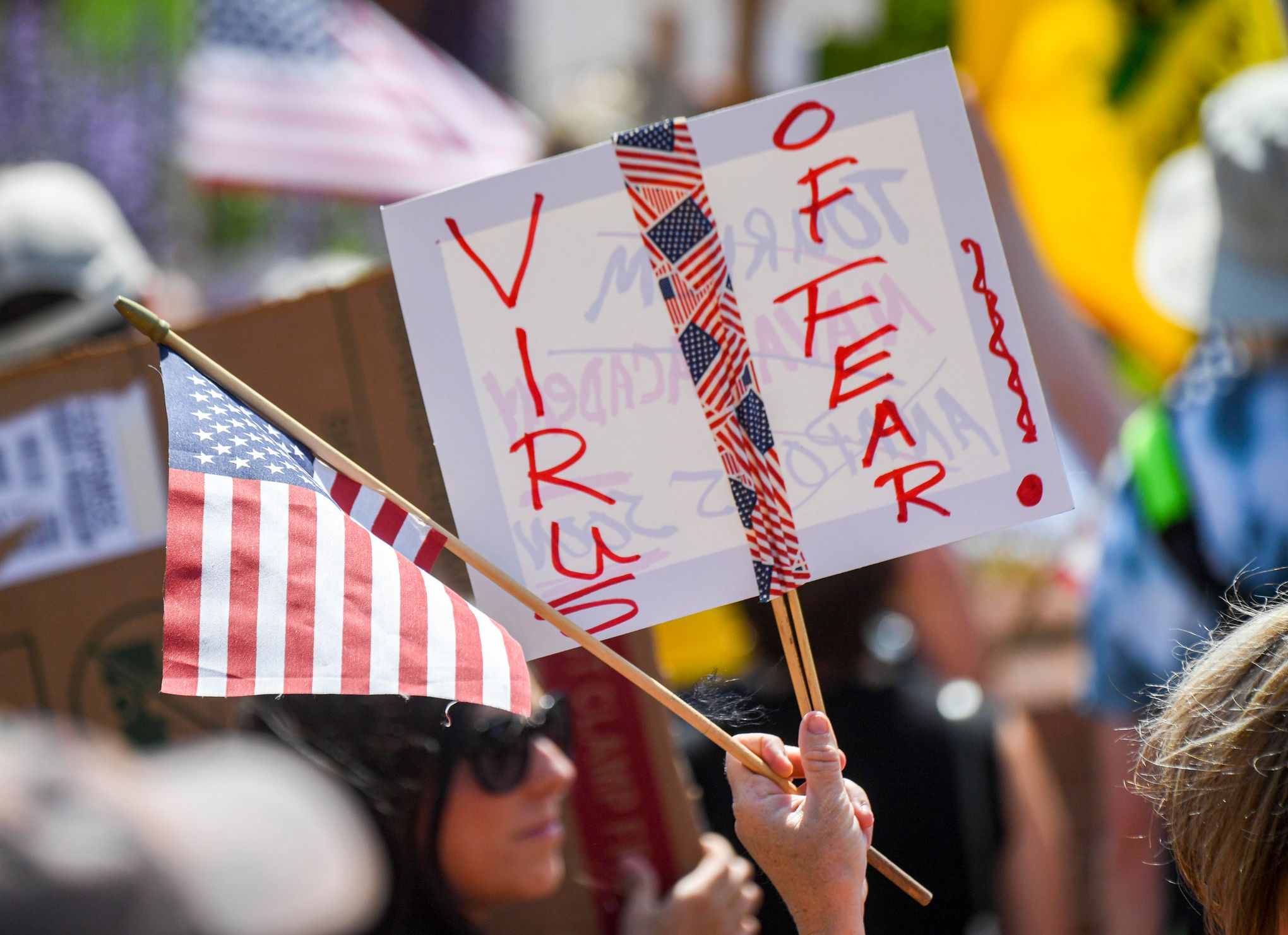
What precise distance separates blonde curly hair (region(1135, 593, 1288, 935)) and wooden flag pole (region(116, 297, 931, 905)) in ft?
0.83

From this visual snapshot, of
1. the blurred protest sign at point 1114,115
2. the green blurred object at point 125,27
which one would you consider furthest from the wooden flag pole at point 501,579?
the green blurred object at point 125,27

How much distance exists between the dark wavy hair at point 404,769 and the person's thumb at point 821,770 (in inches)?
20.0

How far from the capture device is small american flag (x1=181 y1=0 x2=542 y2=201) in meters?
3.40

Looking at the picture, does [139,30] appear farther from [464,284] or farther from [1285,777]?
[1285,777]

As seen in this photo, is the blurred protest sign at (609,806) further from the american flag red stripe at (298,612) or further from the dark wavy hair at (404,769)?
the american flag red stripe at (298,612)

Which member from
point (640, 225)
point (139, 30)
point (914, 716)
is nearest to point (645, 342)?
point (640, 225)

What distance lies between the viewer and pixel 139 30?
17.1 ft

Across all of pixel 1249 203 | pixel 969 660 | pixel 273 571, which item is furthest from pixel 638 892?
pixel 1249 203

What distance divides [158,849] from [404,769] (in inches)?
36.1

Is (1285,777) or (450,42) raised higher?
(450,42)

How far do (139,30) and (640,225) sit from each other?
→ 15.9 ft

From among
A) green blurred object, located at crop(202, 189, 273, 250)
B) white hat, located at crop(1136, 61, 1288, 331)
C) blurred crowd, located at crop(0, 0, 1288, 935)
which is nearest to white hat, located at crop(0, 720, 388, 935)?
blurred crowd, located at crop(0, 0, 1288, 935)

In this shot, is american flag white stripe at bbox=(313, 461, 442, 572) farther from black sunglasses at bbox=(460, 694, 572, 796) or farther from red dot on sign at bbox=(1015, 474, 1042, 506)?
red dot on sign at bbox=(1015, 474, 1042, 506)

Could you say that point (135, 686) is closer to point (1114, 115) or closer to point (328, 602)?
point (328, 602)
